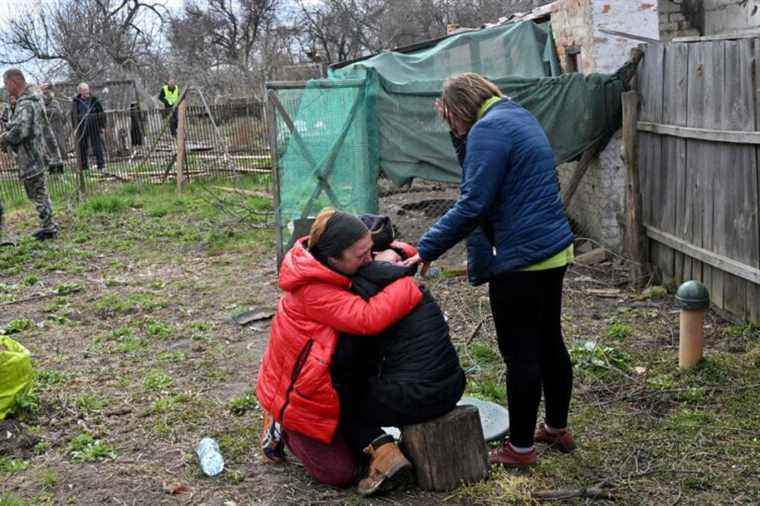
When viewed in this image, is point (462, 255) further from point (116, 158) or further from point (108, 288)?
point (116, 158)

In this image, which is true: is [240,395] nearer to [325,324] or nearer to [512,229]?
[325,324]

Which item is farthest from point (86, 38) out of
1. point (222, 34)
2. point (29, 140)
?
point (29, 140)

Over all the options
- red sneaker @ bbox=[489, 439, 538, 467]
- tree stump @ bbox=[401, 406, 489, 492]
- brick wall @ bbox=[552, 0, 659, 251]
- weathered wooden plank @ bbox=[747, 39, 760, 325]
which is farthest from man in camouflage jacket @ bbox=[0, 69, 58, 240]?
weathered wooden plank @ bbox=[747, 39, 760, 325]

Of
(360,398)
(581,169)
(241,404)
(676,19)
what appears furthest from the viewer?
(676,19)

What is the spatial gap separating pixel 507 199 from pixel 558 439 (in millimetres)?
1294

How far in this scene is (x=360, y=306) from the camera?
3.61 meters

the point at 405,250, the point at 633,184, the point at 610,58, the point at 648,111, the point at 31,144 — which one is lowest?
the point at 633,184

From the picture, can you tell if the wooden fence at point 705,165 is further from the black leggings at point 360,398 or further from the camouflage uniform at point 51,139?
the camouflage uniform at point 51,139

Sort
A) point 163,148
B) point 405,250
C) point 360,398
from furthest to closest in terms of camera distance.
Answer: point 163,148
point 405,250
point 360,398

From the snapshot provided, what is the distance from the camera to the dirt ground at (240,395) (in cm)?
387

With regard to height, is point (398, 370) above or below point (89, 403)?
above

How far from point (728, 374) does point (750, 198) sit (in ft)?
4.29

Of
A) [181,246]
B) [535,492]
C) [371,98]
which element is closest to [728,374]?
[535,492]

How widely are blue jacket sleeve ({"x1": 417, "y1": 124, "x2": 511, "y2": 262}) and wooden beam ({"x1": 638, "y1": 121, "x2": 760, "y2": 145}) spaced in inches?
106
